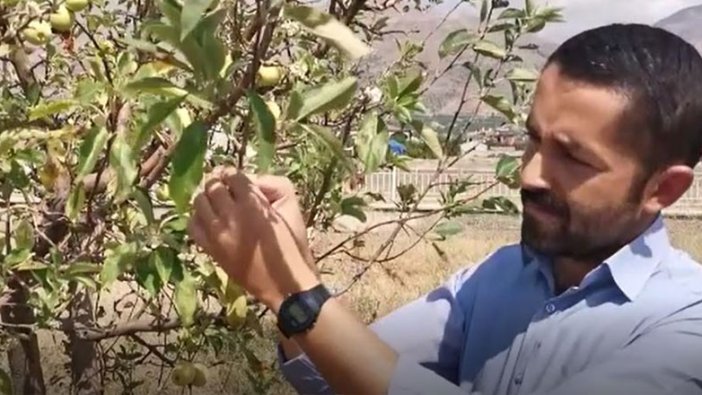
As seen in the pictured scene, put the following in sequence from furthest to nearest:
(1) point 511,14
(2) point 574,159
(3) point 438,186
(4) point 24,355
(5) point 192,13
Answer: (4) point 24,355, (3) point 438,186, (1) point 511,14, (2) point 574,159, (5) point 192,13

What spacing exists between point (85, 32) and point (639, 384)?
1.40 m

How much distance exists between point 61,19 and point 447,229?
81cm

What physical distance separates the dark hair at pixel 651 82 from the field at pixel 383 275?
113 cm

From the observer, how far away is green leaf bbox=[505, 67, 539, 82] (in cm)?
177

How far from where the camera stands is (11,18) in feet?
5.71

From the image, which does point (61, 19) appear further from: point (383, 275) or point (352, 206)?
point (383, 275)

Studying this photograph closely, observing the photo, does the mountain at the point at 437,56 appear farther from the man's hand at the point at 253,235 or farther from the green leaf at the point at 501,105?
the man's hand at the point at 253,235

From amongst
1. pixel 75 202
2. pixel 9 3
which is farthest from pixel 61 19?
pixel 75 202

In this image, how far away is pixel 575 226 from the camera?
45.8 inches

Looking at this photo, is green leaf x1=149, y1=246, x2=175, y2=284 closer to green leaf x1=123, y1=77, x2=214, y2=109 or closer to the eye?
green leaf x1=123, y1=77, x2=214, y2=109

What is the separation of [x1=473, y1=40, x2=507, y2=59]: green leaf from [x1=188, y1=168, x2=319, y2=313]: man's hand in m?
0.72

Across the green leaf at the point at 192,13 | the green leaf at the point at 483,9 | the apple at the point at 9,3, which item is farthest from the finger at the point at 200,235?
the green leaf at the point at 483,9

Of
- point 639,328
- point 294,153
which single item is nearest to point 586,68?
point 639,328

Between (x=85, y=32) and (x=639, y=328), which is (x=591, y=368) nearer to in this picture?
(x=639, y=328)
